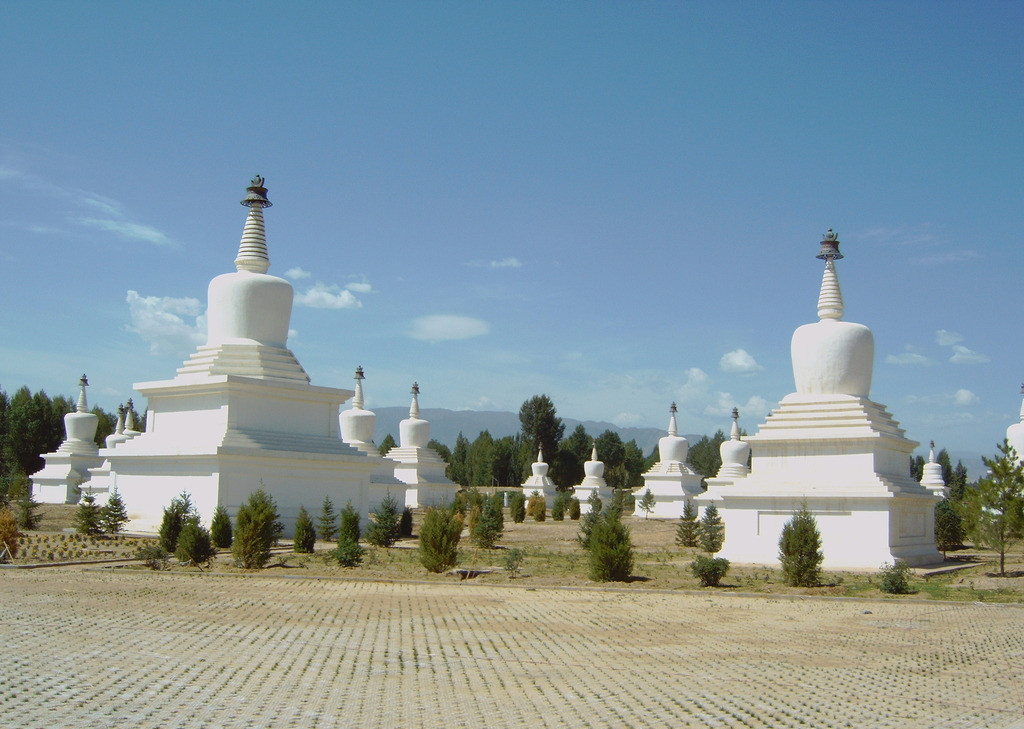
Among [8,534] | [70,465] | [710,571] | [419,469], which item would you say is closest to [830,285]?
[710,571]

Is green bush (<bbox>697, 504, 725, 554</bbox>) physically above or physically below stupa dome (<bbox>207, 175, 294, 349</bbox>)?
below

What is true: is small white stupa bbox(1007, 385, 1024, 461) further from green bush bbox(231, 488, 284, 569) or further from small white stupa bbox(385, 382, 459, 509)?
green bush bbox(231, 488, 284, 569)

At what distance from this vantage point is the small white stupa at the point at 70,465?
46281 millimetres

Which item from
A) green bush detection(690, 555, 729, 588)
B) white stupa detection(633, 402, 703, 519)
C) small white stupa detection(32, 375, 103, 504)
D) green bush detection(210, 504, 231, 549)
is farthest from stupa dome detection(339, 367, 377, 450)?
green bush detection(690, 555, 729, 588)

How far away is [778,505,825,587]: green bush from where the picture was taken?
1841 centimetres

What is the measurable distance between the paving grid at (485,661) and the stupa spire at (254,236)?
15782mm

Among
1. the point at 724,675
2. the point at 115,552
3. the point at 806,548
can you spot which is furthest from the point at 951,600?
the point at 115,552

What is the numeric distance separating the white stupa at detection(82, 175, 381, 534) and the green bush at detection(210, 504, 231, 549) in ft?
7.90

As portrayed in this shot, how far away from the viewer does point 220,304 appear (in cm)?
2955

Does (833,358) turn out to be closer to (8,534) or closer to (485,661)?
(485,661)

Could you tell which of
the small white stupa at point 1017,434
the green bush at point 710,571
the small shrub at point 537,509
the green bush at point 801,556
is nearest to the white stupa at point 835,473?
the green bush at point 801,556

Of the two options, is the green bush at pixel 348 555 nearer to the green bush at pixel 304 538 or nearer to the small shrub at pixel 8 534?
the green bush at pixel 304 538

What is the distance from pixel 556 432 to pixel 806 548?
232ft

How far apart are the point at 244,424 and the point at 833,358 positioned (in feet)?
53.3
